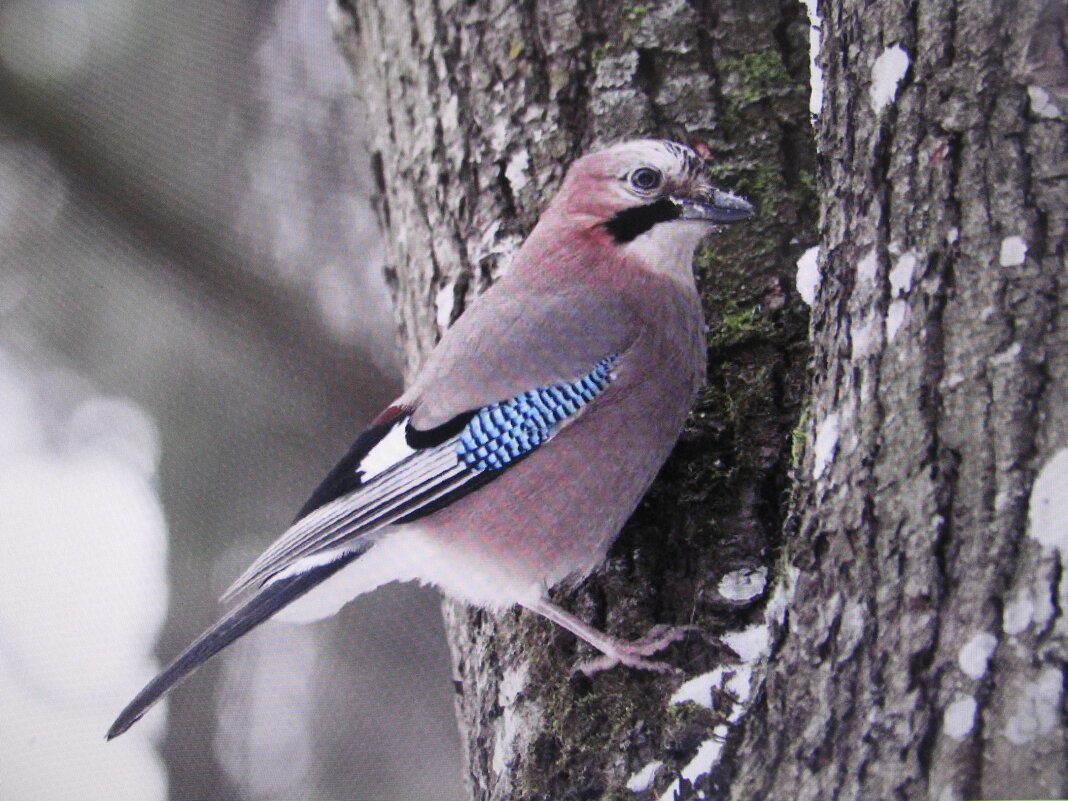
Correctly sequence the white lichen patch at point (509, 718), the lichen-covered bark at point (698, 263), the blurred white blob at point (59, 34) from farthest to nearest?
the blurred white blob at point (59, 34) → the white lichen patch at point (509, 718) → the lichen-covered bark at point (698, 263)

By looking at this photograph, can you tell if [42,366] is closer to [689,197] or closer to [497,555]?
[497,555]

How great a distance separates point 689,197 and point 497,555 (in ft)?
2.44

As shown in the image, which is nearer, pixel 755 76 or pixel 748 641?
pixel 748 641

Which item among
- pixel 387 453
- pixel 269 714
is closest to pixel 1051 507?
pixel 387 453

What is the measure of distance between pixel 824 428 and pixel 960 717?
0.41 meters

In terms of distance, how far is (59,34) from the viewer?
274cm

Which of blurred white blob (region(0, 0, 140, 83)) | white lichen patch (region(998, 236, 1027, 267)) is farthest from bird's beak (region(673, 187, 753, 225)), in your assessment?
blurred white blob (region(0, 0, 140, 83))

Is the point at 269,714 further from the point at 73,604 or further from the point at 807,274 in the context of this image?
the point at 807,274

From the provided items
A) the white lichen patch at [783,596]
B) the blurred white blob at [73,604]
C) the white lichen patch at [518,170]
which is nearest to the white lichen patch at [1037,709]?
the white lichen patch at [783,596]

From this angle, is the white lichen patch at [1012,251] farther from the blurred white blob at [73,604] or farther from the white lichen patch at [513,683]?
the blurred white blob at [73,604]

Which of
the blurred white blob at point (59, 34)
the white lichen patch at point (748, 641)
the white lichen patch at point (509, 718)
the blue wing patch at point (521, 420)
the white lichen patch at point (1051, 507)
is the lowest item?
the white lichen patch at point (509, 718)

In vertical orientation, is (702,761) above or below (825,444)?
below

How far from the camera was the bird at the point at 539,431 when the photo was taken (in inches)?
71.4

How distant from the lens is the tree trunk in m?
1.13
